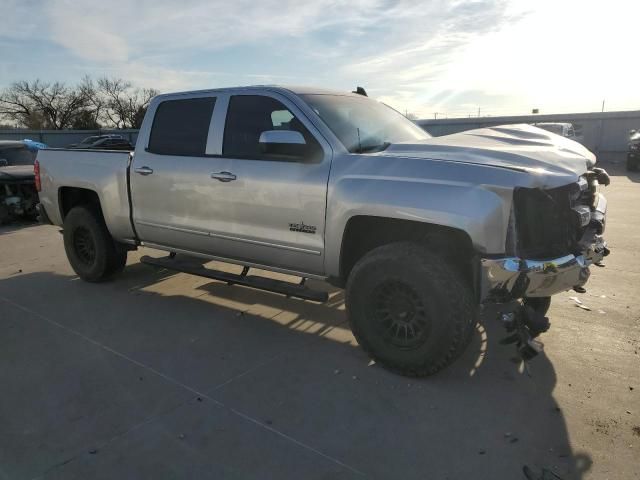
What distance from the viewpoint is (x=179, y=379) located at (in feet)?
12.2

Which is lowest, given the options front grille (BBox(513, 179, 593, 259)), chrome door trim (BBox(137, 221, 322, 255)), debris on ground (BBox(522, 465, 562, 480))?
debris on ground (BBox(522, 465, 562, 480))

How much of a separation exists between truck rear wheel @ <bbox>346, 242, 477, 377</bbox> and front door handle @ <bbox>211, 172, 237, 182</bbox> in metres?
1.42

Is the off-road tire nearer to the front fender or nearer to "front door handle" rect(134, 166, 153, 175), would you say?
the front fender

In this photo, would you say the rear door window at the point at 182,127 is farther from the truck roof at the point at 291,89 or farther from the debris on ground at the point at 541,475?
the debris on ground at the point at 541,475

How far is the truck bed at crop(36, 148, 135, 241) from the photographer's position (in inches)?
213

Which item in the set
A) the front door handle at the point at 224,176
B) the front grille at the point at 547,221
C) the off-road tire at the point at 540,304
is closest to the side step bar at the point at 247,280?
the front door handle at the point at 224,176

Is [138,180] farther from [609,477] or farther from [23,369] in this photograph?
[609,477]

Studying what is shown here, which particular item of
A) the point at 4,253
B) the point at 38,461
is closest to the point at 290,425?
the point at 38,461

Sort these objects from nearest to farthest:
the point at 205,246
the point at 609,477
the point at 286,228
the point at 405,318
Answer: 1. the point at 609,477
2. the point at 405,318
3. the point at 286,228
4. the point at 205,246

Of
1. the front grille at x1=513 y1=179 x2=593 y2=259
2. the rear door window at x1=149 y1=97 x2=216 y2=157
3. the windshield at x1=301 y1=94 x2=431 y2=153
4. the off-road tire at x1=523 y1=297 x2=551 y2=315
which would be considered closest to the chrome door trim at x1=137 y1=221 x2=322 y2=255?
the rear door window at x1=149 y1=97 x2=216 y2=157

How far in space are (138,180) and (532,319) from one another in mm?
3872

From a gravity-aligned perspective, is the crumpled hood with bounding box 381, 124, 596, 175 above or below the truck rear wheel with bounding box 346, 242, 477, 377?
above

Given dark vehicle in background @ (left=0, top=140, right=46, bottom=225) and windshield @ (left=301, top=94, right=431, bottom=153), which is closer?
windshield @ (left=301, top=94, right=431, bottom=153)

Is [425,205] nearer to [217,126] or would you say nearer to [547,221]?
[547,221]
